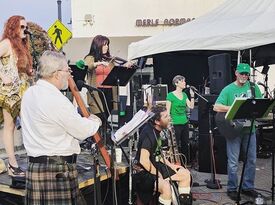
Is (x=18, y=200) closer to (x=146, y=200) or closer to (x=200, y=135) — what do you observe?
(x=146, y=200)

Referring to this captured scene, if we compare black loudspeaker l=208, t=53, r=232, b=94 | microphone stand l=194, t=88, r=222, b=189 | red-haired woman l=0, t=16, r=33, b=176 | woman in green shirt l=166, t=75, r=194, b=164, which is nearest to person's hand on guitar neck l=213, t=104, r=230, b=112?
microphone stand l=194, t=88, r=222, b=189

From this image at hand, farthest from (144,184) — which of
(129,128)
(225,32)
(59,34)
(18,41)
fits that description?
(59,34)

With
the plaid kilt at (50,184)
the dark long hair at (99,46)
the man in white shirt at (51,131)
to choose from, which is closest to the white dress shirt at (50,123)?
the man in white shirt at (51,131)

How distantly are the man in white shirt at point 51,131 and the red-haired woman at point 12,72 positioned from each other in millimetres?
1128

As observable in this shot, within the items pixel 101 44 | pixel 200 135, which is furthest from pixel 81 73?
pixel 200 135

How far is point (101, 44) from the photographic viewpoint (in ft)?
17.5

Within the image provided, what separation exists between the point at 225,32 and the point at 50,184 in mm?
5498

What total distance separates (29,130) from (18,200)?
1.88m

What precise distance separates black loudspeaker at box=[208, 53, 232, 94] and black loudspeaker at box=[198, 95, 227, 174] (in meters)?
0.38

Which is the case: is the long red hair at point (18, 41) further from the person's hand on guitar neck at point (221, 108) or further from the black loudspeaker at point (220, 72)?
the black loudspeaker at point (220, 72)

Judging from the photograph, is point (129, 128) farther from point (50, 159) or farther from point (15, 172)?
point (15, 172)

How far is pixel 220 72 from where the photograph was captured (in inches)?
295

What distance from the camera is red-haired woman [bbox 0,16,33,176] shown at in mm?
4289

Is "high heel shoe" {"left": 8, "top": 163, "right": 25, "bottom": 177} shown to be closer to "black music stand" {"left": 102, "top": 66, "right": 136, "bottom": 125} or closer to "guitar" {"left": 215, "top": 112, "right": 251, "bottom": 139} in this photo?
"black music stand" {"left": 102, "top": 66, "right": 136, "bottom": 125}
